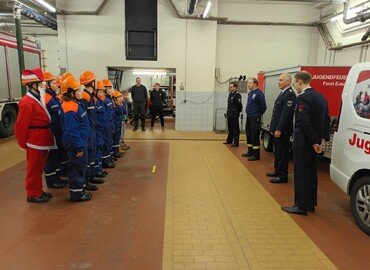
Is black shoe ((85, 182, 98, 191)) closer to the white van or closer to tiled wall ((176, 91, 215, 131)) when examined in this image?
the white van

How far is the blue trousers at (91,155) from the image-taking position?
Result: 4.46 m

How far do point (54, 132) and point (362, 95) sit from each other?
411cm

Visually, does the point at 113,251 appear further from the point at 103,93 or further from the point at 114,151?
the point at 114,151

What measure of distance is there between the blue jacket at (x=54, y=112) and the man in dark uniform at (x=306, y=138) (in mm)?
3268

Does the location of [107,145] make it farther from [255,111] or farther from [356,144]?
[356,144]

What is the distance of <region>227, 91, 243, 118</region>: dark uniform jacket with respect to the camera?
7.86 meters

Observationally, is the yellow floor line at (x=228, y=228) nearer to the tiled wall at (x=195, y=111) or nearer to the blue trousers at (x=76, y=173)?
the blue trousers at (x=76, y=173)

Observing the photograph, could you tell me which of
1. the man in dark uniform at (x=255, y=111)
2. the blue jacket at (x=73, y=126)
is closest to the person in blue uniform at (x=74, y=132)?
the blue jacket at (x=73, y=126)

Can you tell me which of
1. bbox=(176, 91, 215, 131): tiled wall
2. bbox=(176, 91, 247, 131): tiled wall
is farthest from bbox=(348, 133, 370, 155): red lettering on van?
bbox=(176, 91, 215, 131): tiled wall

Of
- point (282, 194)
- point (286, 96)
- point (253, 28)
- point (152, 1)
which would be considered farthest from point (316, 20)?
point (282, 194)

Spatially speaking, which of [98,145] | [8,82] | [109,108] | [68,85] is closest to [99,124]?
[98,145]

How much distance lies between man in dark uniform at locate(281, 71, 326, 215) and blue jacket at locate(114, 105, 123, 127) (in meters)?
3.85

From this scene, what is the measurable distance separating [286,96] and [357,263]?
290cm

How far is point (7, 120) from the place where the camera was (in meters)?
9.17
